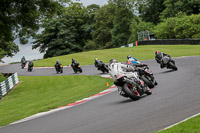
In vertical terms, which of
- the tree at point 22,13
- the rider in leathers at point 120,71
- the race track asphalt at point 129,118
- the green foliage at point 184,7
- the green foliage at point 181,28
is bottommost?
the race track asphalt at point 129,118

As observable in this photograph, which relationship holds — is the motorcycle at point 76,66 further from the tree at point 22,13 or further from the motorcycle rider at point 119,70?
the motorcycle rider at point 119,70

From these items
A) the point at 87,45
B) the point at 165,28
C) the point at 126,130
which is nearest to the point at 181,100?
the point at 126,130

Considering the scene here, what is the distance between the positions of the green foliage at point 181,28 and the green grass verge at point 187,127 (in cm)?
4694

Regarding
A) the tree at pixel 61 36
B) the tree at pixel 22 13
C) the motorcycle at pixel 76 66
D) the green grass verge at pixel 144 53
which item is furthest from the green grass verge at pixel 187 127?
the tree at pixel 61 36

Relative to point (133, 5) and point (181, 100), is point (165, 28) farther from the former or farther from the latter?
point (181, 100)

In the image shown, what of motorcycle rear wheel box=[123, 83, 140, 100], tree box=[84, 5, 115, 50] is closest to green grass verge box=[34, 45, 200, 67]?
motorcycle rear wheel box=[123, 83, 140, 100]

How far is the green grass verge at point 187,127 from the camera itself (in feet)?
18.2

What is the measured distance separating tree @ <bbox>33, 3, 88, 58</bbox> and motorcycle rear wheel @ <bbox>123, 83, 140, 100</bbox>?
68.4 metres

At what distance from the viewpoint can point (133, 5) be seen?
89500 millimetres

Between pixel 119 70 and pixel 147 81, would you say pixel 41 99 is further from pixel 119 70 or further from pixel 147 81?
pixel 119 70

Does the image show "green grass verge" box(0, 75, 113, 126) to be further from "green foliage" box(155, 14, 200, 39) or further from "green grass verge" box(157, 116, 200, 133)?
"green foliage" box(155, 14, 200, 39)

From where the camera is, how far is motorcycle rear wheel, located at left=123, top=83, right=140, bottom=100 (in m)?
10.1

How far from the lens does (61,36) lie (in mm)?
81438

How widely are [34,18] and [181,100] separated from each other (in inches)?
707
